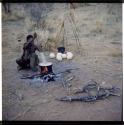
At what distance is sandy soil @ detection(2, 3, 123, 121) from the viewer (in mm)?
2959

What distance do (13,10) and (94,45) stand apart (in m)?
0.77

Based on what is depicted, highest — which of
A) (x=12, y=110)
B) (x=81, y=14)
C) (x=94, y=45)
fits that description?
(x=81, y=14)

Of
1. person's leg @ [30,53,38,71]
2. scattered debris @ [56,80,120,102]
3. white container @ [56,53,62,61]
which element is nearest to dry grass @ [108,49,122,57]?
scattered debris @ [56,80,120,102]

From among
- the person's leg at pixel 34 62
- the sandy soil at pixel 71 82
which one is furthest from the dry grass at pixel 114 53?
the person's leg at pixel 34 62

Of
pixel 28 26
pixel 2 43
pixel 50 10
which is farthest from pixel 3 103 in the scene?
pixel 50 10

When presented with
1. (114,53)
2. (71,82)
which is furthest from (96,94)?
(114,53)

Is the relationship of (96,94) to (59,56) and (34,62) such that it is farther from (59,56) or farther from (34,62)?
(34,62)

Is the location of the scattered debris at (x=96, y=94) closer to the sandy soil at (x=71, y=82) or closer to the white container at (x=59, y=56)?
the sandy soil at (x=71, y=82)

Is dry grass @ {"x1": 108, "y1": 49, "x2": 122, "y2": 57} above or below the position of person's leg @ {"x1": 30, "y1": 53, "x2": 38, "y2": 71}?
above

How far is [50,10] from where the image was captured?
2.96 meters

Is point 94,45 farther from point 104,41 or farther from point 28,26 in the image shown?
point 28,26

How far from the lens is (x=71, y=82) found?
117 inches

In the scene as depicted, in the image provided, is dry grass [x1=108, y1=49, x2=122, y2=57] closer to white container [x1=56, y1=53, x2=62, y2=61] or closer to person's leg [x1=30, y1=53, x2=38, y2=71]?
white container [x1=56, y1=53, x2=62, y2=61]

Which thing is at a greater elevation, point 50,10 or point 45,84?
point 50,10
